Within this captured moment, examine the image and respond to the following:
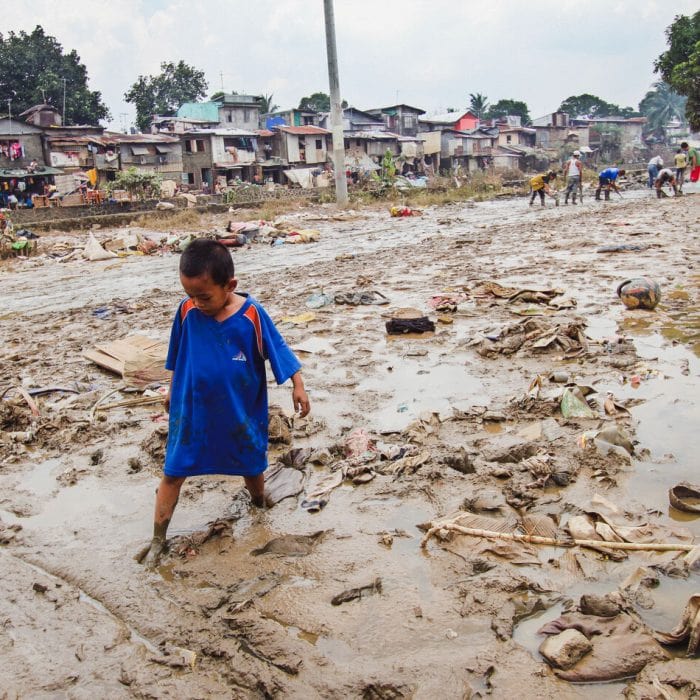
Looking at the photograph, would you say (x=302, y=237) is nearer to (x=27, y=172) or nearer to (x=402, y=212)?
(x=402, y=212)

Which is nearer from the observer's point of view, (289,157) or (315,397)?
(315,397)

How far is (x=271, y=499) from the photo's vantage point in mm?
3162

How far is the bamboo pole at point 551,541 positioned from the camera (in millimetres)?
2473

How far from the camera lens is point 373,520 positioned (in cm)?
293

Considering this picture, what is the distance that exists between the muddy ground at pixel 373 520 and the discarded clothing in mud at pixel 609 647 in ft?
0.07

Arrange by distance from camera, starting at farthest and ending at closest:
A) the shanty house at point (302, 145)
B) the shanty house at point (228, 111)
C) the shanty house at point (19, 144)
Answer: the shanty house at point (228, 111) < the shanty house at point (302, 145) < the shanty house at point (19, 144)

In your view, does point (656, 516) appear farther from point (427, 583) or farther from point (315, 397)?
point (315, 397)

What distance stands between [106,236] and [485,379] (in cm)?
1683

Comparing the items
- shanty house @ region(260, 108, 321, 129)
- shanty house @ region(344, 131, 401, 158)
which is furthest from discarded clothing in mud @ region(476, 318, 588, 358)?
shanty house @ region(260, 108, 321, 129)

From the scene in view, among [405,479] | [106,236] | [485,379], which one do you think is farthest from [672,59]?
[405,479]

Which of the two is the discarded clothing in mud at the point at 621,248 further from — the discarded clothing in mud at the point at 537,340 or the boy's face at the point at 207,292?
the boy's face at the point at 207,292

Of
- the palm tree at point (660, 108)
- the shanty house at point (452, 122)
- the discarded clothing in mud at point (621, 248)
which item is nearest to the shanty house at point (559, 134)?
the shanty house at point (452, 122)

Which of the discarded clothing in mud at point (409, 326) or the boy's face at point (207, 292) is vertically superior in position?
the boy's face at point (207, 292)

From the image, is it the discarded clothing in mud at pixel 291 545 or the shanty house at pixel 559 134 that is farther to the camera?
the shanty house at pixel 559 134
